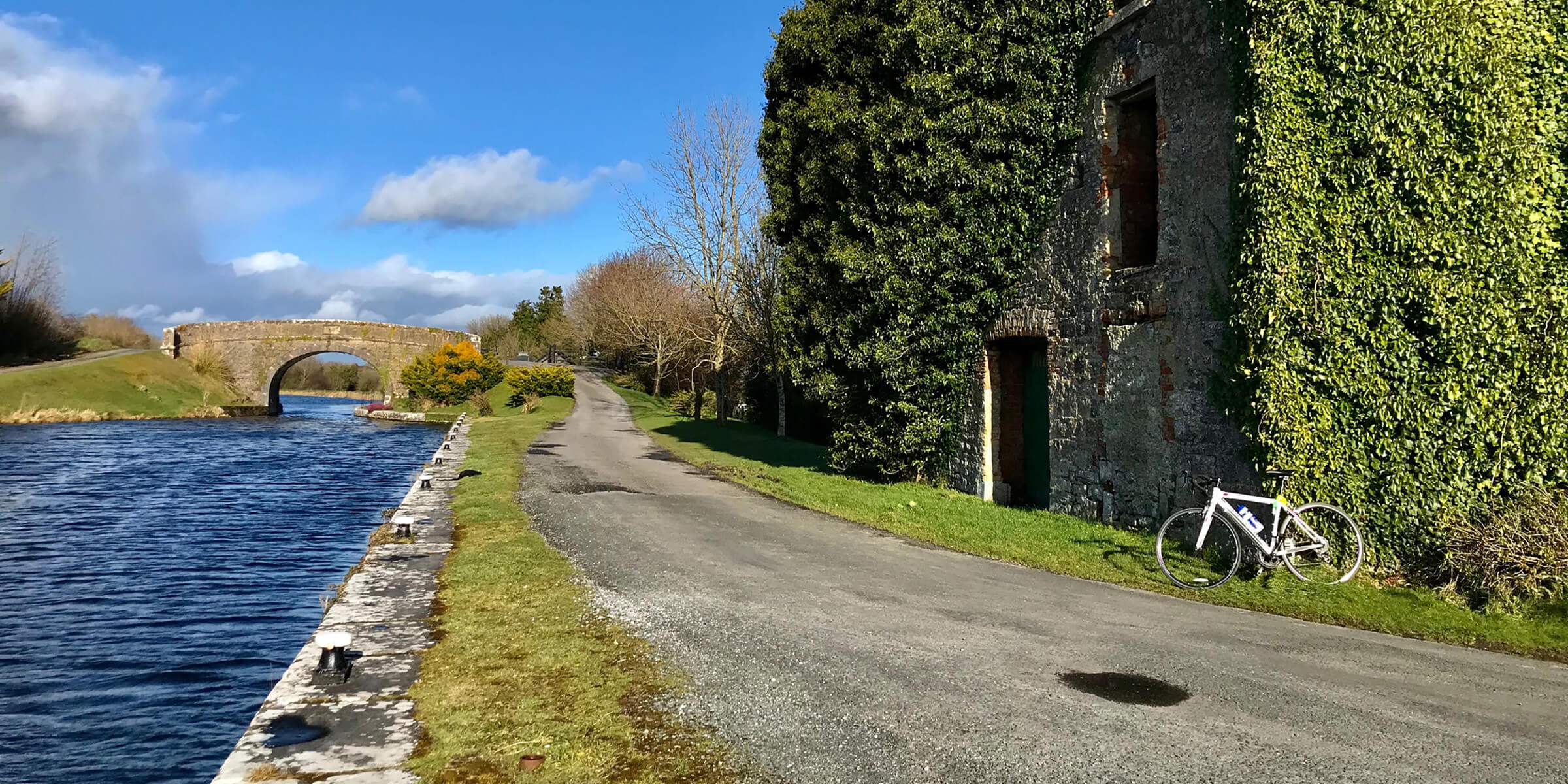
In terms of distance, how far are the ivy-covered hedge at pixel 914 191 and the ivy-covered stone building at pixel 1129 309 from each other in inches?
21.6

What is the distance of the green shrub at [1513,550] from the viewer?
6699mm

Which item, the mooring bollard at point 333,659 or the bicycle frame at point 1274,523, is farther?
the bicycle frame at point 1274,523

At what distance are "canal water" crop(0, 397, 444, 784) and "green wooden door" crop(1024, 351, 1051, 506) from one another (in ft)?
31.1

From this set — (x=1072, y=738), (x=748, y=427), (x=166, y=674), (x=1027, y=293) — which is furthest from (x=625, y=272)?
(x=1072, y=738)

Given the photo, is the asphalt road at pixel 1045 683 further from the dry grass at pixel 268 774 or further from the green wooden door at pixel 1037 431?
the green wooden door at pixel 1037 431

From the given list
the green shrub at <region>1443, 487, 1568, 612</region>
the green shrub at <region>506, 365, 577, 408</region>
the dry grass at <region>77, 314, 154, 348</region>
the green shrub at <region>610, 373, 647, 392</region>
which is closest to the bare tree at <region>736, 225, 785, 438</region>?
the green shrub at <region>1443, 487, 1568, 612</region>

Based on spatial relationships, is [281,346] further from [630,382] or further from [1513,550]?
[1513,550]

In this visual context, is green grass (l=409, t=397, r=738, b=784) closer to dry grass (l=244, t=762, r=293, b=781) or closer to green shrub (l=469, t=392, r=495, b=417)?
dry grass (l=244, t=762, r=293, b=781)

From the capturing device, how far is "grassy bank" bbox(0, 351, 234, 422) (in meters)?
39.5

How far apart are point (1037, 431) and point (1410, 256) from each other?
600 cm

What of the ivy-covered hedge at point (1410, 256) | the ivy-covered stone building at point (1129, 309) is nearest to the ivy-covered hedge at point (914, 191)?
the ivy-covered stone building at point (1129, 309)

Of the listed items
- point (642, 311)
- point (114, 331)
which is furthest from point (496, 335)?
point (642, 311)

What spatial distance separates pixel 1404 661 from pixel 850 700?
3807 mm

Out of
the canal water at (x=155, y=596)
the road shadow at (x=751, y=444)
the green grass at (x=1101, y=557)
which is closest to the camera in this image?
the canal water at (x=155, y=596)
